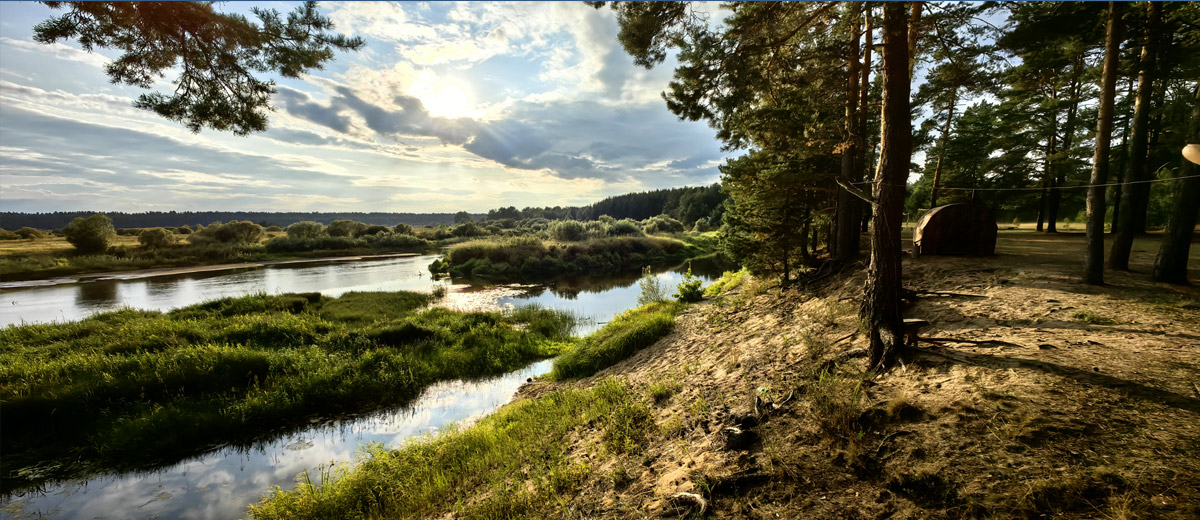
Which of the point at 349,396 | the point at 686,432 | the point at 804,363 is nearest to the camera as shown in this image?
the point at 686,432

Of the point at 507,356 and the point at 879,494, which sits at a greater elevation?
the point at 879,494

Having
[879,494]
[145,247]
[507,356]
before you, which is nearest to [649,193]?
[145,247]

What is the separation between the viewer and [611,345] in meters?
10.2

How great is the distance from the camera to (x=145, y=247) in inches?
1266

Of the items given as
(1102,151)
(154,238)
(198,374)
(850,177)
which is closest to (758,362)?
(850,177)

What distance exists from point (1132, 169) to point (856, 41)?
19.2 feet

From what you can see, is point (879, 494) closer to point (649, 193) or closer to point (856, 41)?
point (856, 41)

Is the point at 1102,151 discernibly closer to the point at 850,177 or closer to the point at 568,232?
the point at 850,177

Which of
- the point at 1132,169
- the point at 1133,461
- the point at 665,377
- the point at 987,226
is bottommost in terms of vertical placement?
the point at 665,377

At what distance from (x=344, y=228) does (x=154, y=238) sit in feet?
63.5

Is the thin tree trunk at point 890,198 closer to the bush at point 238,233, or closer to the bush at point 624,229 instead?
the bush at point 624,229

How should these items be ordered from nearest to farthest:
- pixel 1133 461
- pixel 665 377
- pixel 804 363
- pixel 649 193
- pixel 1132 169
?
pixel 1133 461, pixel 804 363, pixel 665 377, pixel 1132 169, pixel 649 193

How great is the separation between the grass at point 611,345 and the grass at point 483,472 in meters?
2.88

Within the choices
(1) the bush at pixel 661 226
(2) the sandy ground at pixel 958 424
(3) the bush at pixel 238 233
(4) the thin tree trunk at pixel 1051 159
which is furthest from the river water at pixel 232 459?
(1) the bush at pixel 661 226
